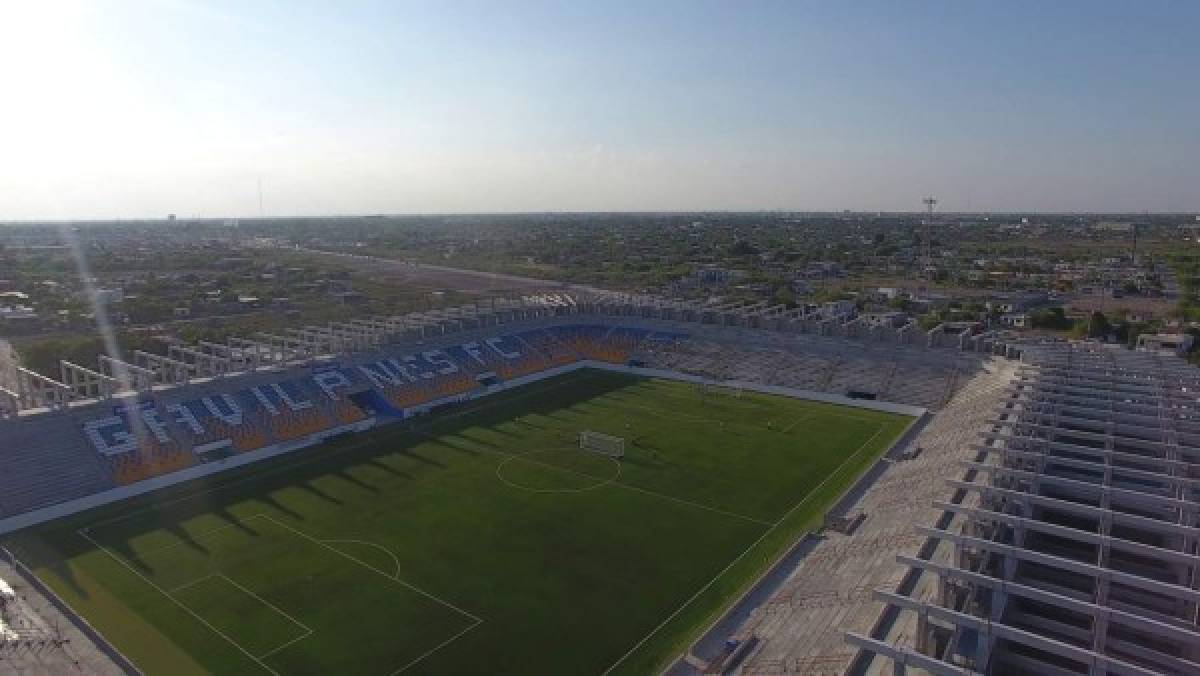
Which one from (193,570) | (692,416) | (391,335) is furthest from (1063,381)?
(391,335)

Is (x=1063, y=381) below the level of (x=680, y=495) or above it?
above

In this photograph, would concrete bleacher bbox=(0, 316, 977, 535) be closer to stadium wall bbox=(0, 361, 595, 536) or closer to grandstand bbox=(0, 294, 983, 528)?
grandstand bbox=(0, 294, 983, 528)

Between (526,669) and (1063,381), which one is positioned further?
(1063,381)

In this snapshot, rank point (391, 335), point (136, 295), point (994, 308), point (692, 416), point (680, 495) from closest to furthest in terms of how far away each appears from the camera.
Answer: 1. point (680, 495)
2. point (692, 416)
3. point (391, 335)
4. point (994, 308)
5. point (136, 295)

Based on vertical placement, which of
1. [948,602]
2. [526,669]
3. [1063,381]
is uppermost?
[1063,381]

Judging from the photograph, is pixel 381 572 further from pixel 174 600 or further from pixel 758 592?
pixel 758 592

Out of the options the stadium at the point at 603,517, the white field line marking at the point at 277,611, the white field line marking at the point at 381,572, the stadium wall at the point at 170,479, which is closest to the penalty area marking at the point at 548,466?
the stadium at the point at 603,517

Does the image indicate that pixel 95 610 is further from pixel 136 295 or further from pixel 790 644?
pixel 136 295

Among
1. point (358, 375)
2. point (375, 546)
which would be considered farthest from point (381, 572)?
point (358, 375)
